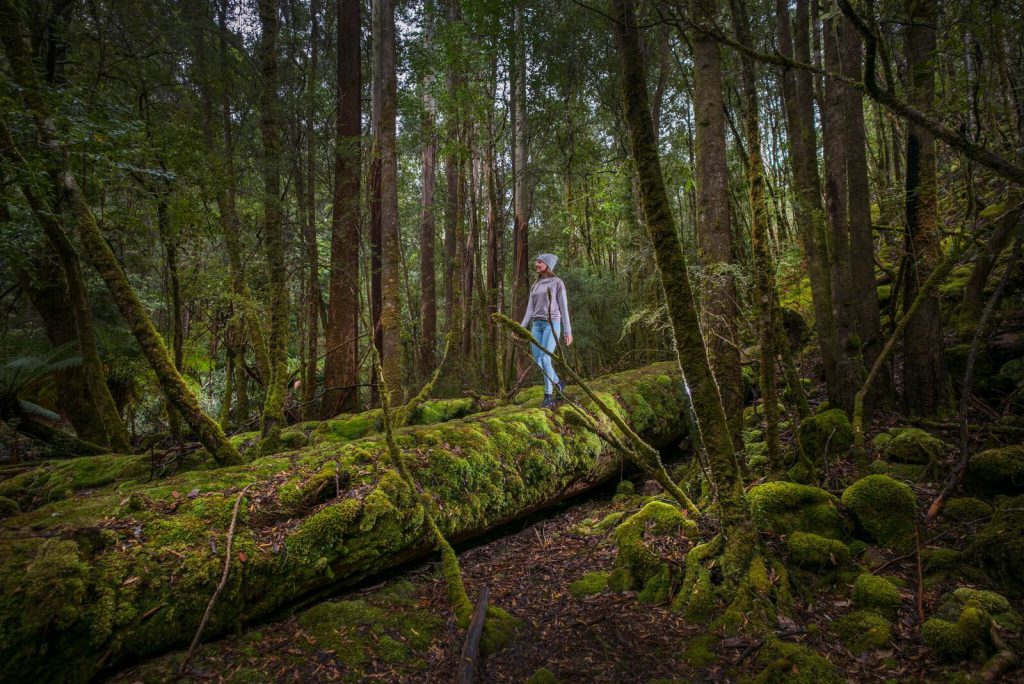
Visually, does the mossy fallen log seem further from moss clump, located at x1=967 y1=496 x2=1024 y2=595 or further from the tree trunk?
the tree trunk

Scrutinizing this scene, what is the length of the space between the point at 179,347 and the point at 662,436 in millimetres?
6671

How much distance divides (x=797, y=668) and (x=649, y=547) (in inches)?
54.9

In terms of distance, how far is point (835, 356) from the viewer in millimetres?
5352

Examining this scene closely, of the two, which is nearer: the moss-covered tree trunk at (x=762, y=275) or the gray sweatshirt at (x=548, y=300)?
the moss-covered tree trunk at (x=762, y=275)

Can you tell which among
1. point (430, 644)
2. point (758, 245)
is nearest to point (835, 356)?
point (758, 245)

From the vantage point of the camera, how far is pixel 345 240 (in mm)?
7598

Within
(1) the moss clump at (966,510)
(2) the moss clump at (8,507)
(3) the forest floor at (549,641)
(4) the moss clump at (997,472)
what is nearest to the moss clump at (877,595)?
(3) the forest floor at (549,641)

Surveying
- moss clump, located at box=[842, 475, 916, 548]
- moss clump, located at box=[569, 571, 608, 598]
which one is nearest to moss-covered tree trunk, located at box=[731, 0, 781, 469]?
moss clump, located at box=[842, 475, 916, 548]

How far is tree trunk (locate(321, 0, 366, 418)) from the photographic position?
7.54 meters

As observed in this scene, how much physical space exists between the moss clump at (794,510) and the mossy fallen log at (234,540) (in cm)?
204

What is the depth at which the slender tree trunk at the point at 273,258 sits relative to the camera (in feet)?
15.6

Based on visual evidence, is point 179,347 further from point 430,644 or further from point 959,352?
point 959,352

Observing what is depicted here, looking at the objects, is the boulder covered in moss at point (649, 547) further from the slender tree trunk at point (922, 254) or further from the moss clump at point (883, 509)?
the slender tree trunk at point (922, 254)

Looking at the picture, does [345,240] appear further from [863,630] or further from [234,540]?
[863,630]
